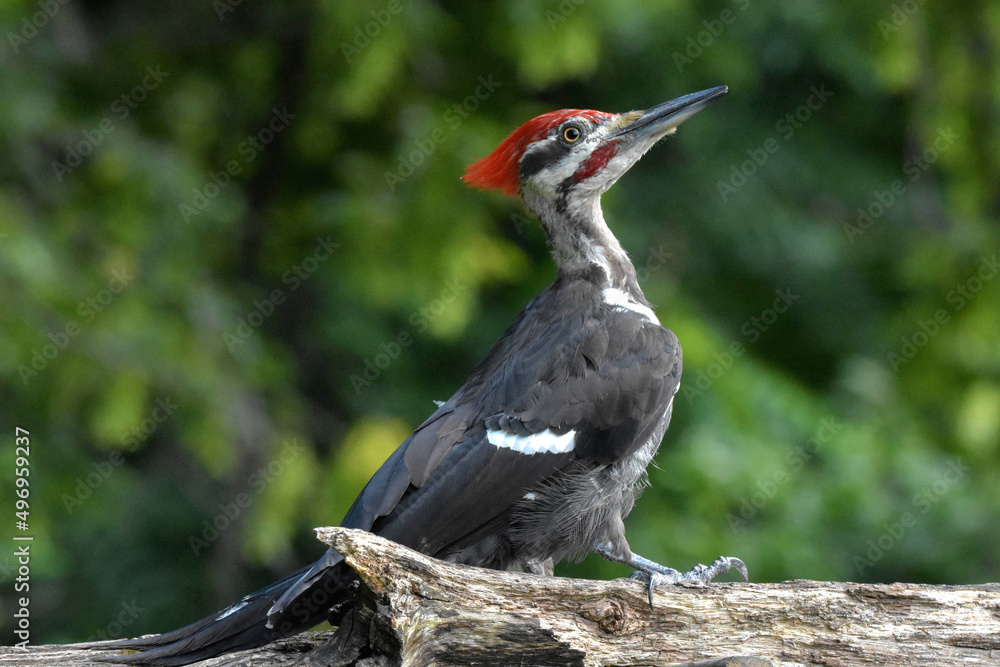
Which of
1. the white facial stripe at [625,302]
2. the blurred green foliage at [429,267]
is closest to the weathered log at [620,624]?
the white facial stripe at [625,302]

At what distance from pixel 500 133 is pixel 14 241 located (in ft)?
7.84

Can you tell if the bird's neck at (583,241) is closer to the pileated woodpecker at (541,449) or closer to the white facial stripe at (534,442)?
the pileated woodpecker at (541,449)

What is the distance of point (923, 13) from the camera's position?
18.6ft

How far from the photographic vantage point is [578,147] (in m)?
3.73

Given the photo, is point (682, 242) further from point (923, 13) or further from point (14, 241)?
point (14, 241)

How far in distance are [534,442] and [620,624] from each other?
2.03 feet

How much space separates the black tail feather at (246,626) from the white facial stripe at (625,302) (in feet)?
4.44

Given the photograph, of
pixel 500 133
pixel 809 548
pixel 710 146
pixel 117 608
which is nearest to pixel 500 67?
pixel 500 133

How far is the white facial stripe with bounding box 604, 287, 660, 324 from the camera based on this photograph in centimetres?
352

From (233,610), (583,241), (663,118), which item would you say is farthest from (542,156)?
(233,610)

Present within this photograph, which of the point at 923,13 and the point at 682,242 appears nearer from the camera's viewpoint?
the point at 923,13

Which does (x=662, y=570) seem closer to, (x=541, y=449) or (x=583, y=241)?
(x=541, y=449)

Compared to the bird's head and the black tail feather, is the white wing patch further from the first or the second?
the bird's head

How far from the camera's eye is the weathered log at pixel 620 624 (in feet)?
8.53
